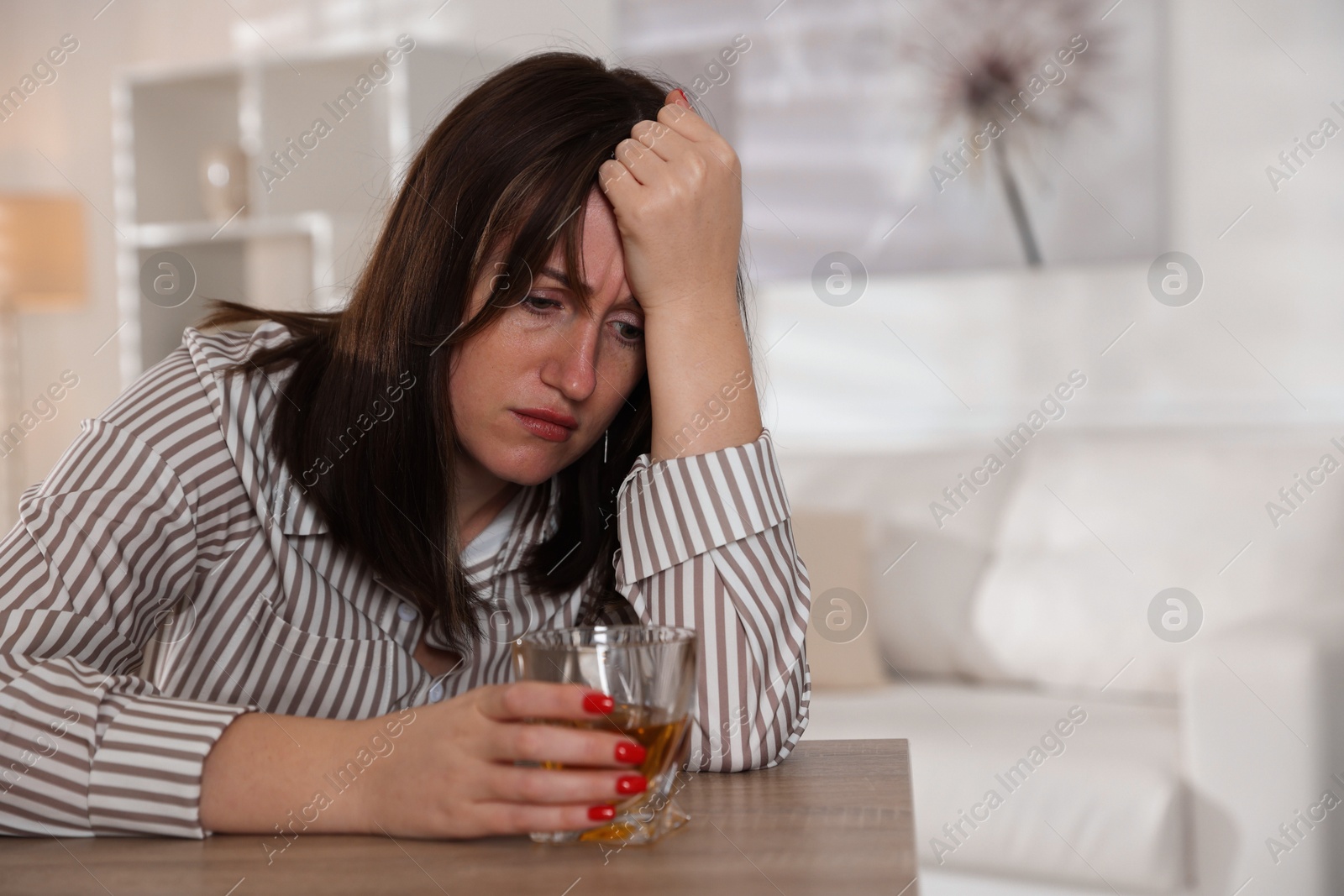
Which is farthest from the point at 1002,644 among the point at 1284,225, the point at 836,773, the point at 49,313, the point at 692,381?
the point at 49,313

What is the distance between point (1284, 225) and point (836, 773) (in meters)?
2.30

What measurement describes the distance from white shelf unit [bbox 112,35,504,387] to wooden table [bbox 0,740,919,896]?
8.59ft

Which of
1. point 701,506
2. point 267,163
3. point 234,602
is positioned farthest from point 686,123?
point 267,163

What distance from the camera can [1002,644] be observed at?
241 cm

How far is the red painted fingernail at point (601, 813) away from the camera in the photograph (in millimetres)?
578

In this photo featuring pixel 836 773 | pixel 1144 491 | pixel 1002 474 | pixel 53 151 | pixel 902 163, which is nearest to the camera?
pixel 836 773

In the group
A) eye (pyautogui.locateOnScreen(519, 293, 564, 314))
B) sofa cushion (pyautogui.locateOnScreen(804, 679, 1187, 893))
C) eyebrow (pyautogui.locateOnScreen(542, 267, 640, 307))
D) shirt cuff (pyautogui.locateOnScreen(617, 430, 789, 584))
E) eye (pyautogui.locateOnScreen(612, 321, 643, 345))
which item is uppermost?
eyebrow (pyautogui.locateOnScreen(542, 267, 640, 307))

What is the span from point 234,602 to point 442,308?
12.2 inches

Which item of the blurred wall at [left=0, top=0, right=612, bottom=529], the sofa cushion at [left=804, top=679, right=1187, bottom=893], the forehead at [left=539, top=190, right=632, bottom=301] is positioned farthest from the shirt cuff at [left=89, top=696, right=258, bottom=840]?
the blurred wall at [left=0, top=0, right=612, bottom=529]

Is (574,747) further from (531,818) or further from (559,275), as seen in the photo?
(559,275)

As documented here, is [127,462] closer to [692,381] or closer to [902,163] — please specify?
[692,381]

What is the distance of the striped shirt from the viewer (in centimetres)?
69

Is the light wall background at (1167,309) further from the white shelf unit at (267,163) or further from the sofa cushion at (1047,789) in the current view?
the sofa cushion at (1047,789)

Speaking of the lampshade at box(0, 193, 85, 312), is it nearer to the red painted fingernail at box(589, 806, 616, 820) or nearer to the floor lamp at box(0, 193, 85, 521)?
the floor lamp at box(0, 193, 85, 521)
